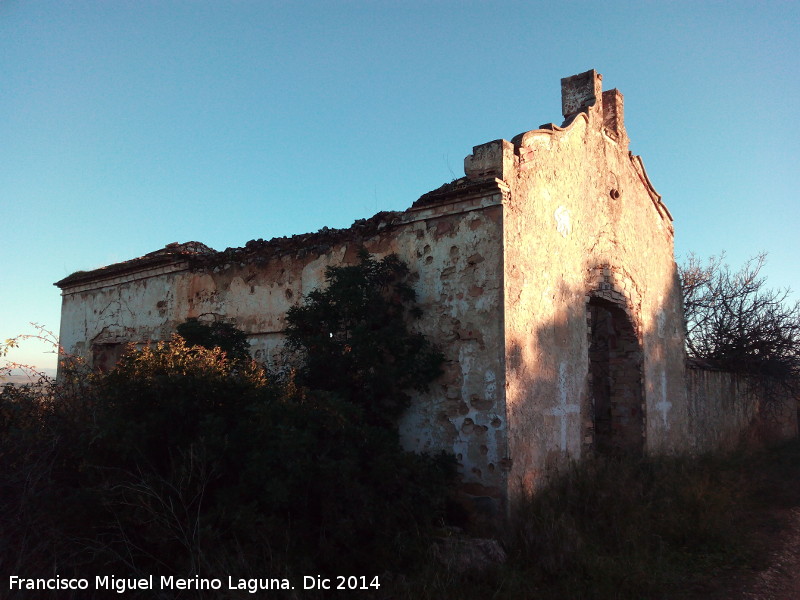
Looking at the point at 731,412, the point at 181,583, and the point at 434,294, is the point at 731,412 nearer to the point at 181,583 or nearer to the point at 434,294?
the point at 434,294

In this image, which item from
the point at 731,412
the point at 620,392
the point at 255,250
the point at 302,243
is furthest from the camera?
the point at 731,412

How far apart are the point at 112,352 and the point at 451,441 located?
766cm

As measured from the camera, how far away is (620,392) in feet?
29.5

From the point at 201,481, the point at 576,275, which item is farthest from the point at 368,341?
the point at 576,275

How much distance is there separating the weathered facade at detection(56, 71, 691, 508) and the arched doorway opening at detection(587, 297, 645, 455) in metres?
0.02

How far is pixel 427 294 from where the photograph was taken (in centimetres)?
666

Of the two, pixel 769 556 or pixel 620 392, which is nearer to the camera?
pixel 769 556

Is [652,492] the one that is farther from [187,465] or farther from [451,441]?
[187,465]

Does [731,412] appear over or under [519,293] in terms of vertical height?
under

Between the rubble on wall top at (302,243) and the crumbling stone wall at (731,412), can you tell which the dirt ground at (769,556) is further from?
the rubble on wall top at (302,243)

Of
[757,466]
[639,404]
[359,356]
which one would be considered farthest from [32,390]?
[757,466]

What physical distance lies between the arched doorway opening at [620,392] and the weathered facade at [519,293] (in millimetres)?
22

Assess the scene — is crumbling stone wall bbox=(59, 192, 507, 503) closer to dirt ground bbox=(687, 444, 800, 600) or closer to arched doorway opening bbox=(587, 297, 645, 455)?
dirt ground bbox=(687, 444, 800, 600)

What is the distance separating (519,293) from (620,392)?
3.69 meters
